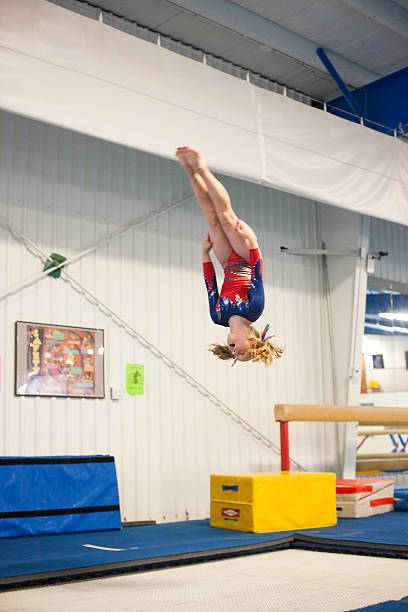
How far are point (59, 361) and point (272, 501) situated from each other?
2718mm

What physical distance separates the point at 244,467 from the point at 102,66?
208 inches

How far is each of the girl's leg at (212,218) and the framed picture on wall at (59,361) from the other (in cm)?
271

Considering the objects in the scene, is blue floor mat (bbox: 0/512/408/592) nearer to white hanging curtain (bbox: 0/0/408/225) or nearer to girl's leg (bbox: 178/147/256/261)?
girl's leg (bbox: 178/147/256/261)

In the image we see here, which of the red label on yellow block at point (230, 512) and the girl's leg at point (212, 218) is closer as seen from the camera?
the girl's leg at point (212, 218)

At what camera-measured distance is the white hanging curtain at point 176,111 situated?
606 cm

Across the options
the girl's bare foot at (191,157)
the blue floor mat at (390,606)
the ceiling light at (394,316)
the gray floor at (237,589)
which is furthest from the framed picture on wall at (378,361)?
the blue floor mat at (390,606)

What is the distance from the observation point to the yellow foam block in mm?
7207

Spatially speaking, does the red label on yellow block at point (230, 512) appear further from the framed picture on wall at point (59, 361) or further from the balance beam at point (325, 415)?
the framed picture on wall at point (59, 361)

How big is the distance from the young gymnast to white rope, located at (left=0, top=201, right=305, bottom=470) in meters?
2.65

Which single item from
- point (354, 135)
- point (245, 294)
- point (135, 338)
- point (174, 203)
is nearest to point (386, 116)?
point (354, 135)

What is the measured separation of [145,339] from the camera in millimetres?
8516

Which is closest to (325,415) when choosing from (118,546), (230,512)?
(230,512)

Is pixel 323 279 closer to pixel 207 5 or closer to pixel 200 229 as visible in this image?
pixel 200 229

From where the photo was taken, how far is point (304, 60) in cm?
941
